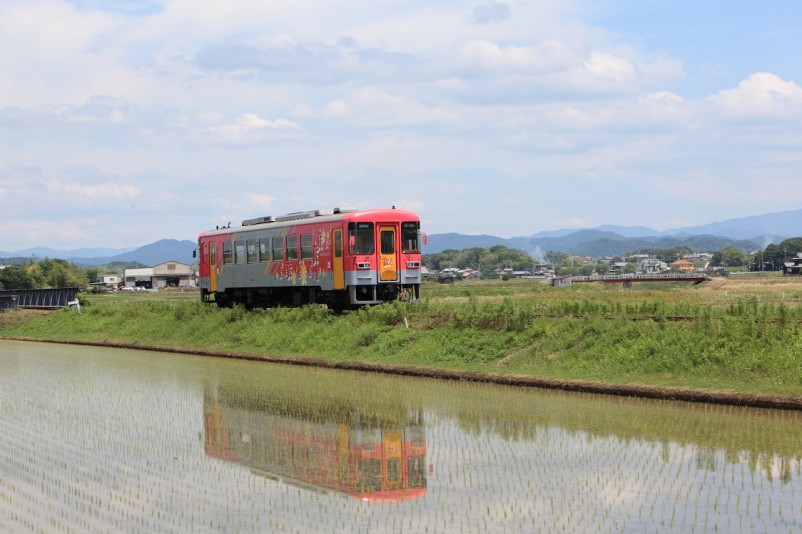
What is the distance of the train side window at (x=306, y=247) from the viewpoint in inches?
1305

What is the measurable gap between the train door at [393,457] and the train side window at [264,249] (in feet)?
71.4

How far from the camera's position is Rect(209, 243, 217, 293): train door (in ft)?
131

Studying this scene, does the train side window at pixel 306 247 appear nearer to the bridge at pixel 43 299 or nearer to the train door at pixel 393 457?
the train door at pixel 393 457

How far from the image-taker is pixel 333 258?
105 ft

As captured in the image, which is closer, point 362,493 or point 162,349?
point 362,493

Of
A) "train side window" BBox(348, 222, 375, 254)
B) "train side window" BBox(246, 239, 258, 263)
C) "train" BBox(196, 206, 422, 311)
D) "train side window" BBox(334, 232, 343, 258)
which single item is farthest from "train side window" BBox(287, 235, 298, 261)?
"train side window" BBox(348, 222, 375, 254)

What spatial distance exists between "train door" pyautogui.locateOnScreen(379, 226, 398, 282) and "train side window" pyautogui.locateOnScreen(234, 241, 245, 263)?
26.1 feet

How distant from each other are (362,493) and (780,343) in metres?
9.77

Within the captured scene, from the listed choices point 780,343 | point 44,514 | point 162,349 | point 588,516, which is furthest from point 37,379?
point 588,516

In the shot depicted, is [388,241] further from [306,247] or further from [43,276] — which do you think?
[43,276]

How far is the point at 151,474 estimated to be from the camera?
38.9 ft

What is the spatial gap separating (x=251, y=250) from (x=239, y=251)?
125 cm

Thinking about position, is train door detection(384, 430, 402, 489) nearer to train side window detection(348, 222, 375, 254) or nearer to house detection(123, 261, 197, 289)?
train side window detection(348, 222, 375, 254)

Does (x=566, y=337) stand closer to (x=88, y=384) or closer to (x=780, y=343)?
(x=780, y=343)
